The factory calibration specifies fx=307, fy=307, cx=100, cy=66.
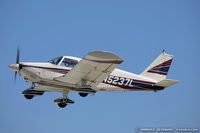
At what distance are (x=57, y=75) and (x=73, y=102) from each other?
2007mm

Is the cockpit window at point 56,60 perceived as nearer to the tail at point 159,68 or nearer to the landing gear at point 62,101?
the landing gear at point 62,101

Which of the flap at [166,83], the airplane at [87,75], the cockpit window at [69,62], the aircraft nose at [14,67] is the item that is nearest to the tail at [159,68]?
the airplane at [87,75]

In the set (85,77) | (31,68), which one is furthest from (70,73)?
(31,68)

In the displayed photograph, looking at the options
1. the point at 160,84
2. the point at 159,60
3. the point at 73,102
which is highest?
the point at 159,60

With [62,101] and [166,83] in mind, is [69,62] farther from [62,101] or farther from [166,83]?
[166,83]

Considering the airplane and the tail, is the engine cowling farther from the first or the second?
the tail

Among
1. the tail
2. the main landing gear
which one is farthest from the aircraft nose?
the tail

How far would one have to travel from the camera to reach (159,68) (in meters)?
17.6

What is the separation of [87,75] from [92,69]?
0.72 metres

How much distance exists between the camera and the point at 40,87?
1681 cm

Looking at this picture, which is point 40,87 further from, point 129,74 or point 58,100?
point 129,74

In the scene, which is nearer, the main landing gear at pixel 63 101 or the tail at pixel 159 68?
the main landing gear at pixel 63 101

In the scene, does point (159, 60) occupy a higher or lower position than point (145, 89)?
higher

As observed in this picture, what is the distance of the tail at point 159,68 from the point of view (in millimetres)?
17391
